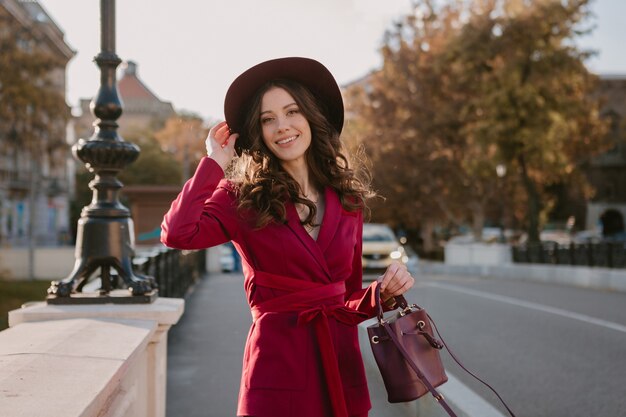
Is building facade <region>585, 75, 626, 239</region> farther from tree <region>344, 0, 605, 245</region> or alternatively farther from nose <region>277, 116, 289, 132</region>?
nose <region>277, 116, 289, 132</region>

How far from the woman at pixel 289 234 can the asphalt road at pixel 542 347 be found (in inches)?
141

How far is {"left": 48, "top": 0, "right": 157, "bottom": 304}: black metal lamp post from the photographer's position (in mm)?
4293

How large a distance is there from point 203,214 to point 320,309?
52cm

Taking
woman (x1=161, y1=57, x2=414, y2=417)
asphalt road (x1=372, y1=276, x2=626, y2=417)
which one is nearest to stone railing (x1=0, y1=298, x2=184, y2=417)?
woman (x1=161, y1=57, x2=414, y2=417)

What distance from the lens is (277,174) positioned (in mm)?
2732

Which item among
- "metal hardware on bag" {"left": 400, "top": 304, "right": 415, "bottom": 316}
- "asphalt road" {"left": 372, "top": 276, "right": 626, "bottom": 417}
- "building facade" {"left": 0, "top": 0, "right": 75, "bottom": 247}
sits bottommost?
"asphalt road" {"left": 372, "top": 276, "right": 626, "bottom": 417}

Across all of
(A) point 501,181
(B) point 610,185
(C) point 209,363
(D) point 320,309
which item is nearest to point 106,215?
(D) point 320,309

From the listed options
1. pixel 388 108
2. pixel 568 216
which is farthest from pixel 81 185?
pixel 568 216

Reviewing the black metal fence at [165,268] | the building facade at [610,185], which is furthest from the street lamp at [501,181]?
the building facade at [610,185]

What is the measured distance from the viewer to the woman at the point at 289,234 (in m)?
2.46

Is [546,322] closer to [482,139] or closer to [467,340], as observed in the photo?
[467,340]

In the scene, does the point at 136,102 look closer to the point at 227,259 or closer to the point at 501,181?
the point at 501,181

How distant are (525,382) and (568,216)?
2740 inches

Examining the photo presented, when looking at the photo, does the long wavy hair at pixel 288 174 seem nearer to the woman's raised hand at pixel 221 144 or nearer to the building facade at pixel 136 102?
the woman's raised hand at pixel 221 144
